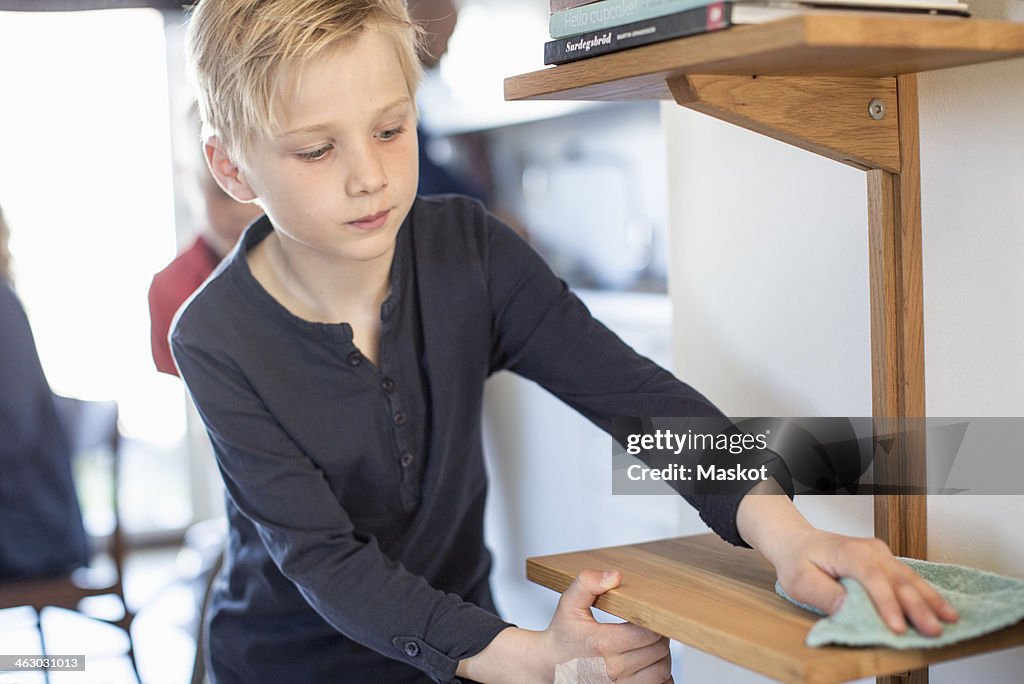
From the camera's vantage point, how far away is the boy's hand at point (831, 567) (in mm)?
685

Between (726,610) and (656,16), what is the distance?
0.41 meters

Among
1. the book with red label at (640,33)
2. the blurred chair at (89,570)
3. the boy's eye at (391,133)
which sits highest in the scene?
the book with red label at (640,33)

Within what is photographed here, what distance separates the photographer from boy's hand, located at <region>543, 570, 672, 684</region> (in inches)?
33.6

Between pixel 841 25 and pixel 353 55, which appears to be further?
pixel 353 55

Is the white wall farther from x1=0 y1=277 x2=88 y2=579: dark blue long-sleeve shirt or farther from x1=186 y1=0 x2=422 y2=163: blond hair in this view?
x1=0 y1=277 x2=88 y2=579: dark blue long-sleeve shirt

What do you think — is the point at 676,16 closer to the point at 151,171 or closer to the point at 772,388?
the point at 772,388

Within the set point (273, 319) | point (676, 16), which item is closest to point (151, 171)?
point (273, 319)

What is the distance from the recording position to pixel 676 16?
73 centimetres

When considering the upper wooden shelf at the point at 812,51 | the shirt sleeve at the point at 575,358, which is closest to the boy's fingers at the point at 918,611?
the shirt sleeve at the point at 575,358

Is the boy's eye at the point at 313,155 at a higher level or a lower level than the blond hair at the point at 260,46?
lower

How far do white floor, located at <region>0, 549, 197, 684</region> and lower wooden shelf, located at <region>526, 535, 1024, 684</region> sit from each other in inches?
35.0

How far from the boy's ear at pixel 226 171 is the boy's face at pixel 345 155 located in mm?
46

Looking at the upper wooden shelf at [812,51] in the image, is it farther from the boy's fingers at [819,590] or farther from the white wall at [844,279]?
the boy's fingers at [819,590]

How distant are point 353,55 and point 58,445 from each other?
36.3 inches
